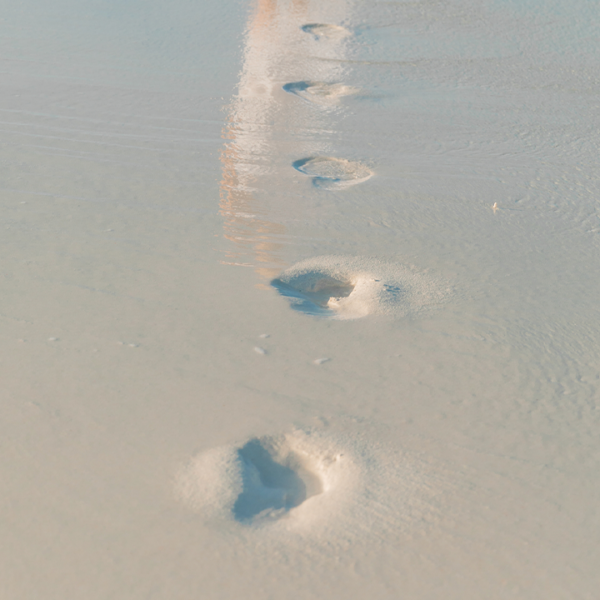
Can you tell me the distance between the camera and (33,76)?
3.62m

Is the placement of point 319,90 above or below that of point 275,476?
above

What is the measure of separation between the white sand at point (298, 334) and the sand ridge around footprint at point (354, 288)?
1cm

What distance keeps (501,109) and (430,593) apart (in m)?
2.77

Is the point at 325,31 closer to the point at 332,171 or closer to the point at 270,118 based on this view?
the point at 270,118

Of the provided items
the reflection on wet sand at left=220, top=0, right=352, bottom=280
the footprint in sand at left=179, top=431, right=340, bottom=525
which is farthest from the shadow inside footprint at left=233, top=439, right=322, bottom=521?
the reflection on wet sand at left=220, top=0, right=352, bottom=280

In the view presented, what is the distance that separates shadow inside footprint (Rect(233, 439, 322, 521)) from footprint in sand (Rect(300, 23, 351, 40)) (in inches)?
138

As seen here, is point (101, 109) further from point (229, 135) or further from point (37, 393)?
point (37, 393)

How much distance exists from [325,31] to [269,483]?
3709 millimetres

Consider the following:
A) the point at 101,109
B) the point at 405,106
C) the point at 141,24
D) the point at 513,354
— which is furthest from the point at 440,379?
the point at 141,24

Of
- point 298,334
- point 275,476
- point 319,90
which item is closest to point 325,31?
point 319,90

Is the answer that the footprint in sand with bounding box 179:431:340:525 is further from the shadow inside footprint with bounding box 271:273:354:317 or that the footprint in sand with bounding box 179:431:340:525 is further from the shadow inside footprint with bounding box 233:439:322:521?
the shadow inside footprint with bounding box 271:273:354:317

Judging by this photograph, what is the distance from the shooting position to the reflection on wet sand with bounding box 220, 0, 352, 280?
237 centimetres

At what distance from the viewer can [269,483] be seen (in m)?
1.45

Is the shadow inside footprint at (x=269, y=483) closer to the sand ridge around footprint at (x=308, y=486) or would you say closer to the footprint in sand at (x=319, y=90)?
the sand ridge around footprint at (x=308, y=486)
